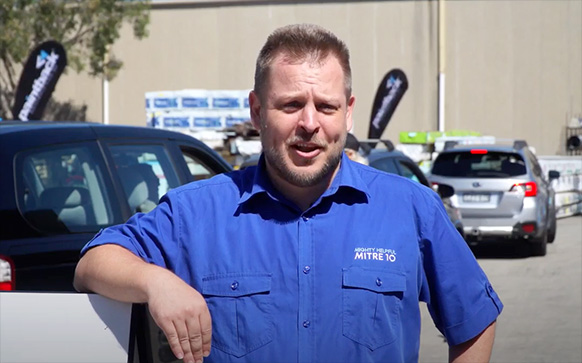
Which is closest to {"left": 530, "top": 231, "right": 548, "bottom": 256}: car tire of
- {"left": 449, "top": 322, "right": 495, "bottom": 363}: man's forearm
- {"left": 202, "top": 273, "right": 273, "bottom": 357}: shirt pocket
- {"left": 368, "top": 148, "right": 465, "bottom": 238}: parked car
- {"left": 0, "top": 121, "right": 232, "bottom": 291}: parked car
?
{"left": 368, "top": 148, "right": 465, "bottom": 238}: parked car

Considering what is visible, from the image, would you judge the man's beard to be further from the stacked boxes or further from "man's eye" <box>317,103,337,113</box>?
the stacked boxes

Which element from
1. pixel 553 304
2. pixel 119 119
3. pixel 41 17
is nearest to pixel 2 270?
pixel 553 304

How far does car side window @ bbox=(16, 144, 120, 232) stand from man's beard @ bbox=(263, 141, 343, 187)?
9.66 ft

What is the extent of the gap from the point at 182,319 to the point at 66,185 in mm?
3799

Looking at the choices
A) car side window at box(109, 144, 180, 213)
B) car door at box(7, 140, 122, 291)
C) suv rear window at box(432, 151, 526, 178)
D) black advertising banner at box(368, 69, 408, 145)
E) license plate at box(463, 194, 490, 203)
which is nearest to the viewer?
car door at box(7, 140, 122, 291)

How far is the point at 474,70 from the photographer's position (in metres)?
38.5

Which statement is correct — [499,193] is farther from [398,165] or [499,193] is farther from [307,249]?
[307,249]

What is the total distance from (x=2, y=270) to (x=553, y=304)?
24.4 ft

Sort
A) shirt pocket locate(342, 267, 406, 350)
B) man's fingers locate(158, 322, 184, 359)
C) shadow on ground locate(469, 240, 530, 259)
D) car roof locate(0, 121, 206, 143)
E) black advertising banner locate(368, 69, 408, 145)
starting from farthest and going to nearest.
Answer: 1. black advertising banner locate(368, 69, 408, 145)
2. shadow on ground locate(469, 240, 530, 259)
3. car roof locate(0, 121, 206, 143)
4. shirt pocket locate(342, 267, 406, 350)
5. man's fingers locate(158, 322, 184, 359)

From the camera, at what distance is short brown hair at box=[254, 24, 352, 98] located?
8.29ft

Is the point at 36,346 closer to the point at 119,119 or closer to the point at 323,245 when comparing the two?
the point at 323,245

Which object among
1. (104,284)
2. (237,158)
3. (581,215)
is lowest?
(581,215)

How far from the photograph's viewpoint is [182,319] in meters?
2.28

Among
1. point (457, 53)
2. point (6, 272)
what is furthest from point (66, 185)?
point (457, 53)
